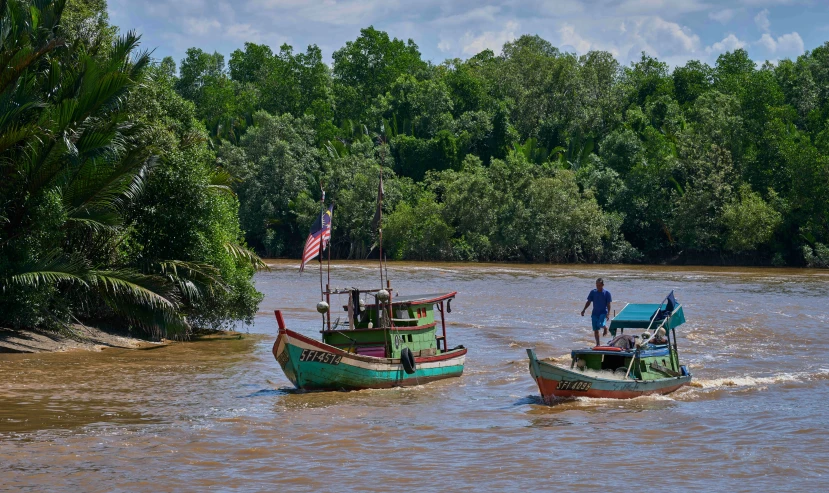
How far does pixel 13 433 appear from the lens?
15305 millimetres

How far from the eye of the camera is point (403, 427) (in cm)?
1680

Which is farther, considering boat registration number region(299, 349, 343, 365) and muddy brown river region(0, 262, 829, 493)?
boat registration number region(299, 349, 343, 365)

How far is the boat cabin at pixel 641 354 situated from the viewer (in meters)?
19.5

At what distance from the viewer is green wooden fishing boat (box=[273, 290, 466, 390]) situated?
19.7m

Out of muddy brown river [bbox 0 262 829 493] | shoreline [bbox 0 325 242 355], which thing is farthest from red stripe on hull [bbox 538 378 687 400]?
shoreline [bbox 0 325 242 355]

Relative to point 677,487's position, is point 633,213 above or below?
above

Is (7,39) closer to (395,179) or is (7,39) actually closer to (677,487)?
(677,487)

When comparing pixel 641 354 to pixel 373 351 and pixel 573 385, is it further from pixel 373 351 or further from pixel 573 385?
pixel 373 351

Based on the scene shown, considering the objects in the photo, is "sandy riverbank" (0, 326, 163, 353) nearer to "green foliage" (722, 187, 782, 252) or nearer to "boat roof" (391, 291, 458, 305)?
"boat roof" (391, 291, 458, 305)

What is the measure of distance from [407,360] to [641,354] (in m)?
4.90

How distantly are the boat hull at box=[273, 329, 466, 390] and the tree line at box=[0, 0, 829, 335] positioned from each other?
19.3ft

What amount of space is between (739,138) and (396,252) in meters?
26.9

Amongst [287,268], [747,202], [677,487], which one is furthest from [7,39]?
[747,202]

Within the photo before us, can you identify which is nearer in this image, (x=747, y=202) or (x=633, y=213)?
(x=747, y=202)
